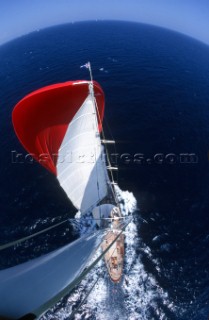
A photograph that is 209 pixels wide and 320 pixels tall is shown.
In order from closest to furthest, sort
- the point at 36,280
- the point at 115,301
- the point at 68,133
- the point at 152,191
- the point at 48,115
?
1. the point at 36,280
2. the point at 48,115
3. the point at 68,133
4. the point at 115,301
5. the point at 152,191

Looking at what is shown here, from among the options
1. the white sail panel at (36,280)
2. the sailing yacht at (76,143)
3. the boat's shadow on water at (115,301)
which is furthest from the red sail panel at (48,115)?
the boat's shadow on water at (115,301)

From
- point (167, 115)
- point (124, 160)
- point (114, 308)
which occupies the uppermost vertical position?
point (167, 115)

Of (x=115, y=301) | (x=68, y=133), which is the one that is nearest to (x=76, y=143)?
(x=68, y=133)

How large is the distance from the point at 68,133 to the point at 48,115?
2.12m

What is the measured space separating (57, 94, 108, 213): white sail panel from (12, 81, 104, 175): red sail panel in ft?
1.83

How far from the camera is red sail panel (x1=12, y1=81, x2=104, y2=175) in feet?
56.9

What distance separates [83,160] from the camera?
1933cm

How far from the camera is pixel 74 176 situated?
19.8 meters

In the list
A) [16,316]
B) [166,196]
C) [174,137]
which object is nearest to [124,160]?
[166,196]

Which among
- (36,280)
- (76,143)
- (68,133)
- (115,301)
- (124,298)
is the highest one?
(68,133)

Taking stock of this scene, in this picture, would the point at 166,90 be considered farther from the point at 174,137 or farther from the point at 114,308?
the point at 114,308

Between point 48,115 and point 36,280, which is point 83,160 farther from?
point 36,280

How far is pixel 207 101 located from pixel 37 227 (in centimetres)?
4376

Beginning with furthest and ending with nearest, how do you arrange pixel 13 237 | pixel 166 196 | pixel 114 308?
pixel 166 196 < pixel 13 237 < pixel 114 308
